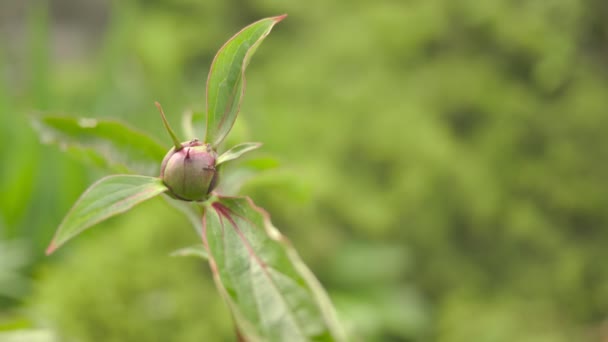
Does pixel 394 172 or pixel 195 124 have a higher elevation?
pixel 394 172

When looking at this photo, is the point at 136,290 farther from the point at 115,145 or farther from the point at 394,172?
the point at 115,145

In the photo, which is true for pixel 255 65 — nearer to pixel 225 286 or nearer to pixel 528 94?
pixel 528 94

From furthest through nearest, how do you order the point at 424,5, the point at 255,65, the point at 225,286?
the point at 255,65
the point at 424,5
the point at 225,286

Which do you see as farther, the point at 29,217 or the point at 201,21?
the point at 201,21

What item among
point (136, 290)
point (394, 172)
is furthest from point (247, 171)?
point (394, 172)

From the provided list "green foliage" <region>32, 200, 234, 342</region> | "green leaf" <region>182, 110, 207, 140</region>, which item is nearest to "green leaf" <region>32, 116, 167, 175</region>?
"green leaf" <region>182, 110, 207, 140</region>

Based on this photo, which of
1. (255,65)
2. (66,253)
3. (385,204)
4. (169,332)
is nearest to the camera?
(169,332)

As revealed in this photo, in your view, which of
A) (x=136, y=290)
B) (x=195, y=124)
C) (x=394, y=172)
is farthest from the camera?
(x=394, y=172)

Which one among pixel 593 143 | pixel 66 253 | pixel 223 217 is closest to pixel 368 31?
pixel 593 143
